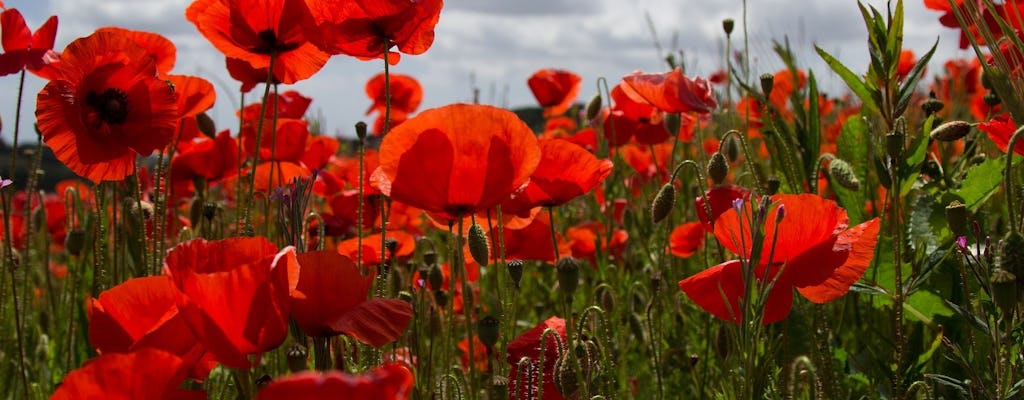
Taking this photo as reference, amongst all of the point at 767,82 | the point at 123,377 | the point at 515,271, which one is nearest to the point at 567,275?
the point at 515,271

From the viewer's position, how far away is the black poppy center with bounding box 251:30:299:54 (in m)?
1.78

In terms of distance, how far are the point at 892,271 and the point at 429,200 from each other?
1.19 metres

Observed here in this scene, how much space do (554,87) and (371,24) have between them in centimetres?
263

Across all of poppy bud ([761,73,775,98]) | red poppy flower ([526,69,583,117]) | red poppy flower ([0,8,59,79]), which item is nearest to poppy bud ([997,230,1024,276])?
poppy bud ([761,73,775,98])

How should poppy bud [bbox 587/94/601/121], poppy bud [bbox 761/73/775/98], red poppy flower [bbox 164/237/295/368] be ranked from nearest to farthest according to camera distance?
red poppy flower [bbox 164/237/295/368], poppy bud [bbox 761/73/775/98], poppy bud [bbox 587/94/601/121]

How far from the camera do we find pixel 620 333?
2357 mm

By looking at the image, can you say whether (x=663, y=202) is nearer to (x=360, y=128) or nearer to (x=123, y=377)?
(x=360, y=128)

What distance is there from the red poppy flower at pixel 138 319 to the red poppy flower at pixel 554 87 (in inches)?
125

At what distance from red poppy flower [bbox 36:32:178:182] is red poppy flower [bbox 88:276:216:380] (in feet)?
1.87

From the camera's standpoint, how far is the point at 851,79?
6.15 ft

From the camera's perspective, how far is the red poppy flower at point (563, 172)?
69.2 inches

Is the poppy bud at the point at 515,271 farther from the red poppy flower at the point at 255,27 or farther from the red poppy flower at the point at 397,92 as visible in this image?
the red poppy flower at the point at 397,92

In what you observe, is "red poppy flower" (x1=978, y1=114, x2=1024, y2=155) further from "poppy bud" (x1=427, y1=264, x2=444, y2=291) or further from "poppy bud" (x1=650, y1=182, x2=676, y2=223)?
"poppy bud" (x1=427, y1=264, x2=444, y2=291)

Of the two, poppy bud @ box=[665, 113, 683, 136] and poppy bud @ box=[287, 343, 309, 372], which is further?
poppy bud @ box=[665, 113, 683, 136]
